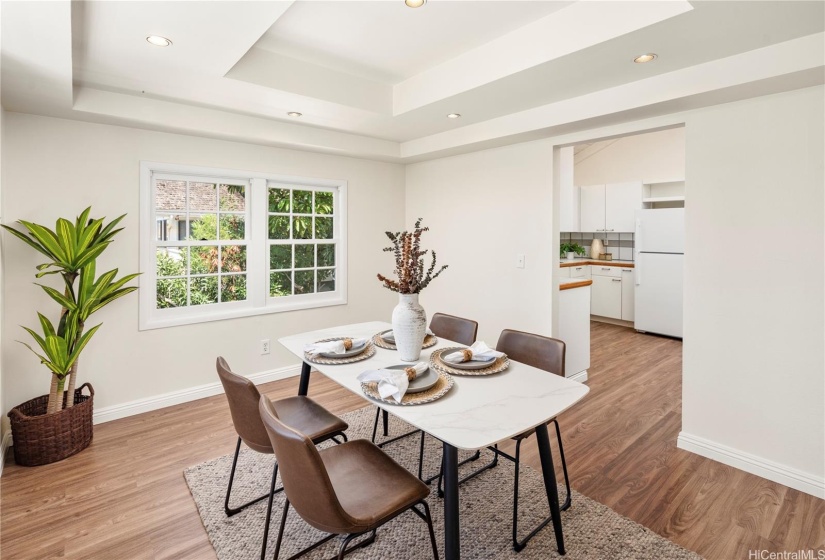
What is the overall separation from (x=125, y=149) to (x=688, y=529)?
14.2ft

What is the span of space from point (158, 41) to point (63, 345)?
1914 millimetres

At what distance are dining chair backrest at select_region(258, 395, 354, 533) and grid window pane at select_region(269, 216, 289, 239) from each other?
2.95 m

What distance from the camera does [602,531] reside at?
79.7 inches

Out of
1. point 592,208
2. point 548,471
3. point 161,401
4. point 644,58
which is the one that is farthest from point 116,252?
point 592,208

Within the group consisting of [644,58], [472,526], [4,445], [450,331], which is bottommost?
[472,526]

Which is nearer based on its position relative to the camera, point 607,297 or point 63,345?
point 63,345

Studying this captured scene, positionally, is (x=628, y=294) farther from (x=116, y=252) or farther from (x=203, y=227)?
(x=116, y=252)

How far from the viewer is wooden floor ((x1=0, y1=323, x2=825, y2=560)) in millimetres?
1975

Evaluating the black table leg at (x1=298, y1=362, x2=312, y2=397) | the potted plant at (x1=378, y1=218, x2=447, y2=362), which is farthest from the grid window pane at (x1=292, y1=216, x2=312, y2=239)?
the potted plant at (x1=378, y1=218, x2=447, y2=362)

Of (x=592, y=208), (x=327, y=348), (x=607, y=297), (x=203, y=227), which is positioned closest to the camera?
(x=327, y=348)

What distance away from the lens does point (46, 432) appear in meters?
2.59

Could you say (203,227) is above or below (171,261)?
above

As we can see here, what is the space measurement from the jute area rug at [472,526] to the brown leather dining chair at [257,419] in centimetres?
12

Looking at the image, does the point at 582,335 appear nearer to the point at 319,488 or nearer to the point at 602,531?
the point at 602,531
